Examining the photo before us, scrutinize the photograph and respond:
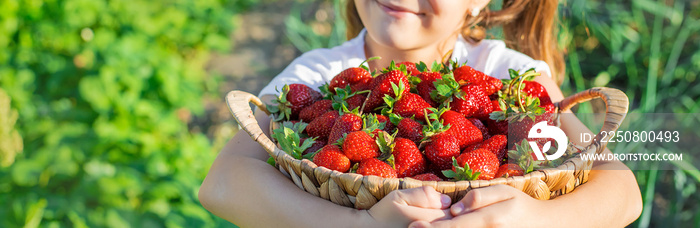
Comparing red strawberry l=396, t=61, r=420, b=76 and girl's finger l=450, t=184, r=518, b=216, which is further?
red strawberry l=396, t=61, r=420, b=76

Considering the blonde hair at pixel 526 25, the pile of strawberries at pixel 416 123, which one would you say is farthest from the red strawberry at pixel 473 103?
the blonde hair at pixel 526 25

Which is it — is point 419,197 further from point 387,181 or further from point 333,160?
point 333,160

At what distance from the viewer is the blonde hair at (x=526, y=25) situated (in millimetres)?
1956

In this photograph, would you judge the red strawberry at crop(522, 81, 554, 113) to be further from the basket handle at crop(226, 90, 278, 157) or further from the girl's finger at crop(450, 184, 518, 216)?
the basket handle at crop(226, 90, 278, 157)

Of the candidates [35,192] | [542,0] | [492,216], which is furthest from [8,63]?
[492,216]

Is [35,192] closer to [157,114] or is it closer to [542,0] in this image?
[157,114]

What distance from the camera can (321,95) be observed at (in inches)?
57.3

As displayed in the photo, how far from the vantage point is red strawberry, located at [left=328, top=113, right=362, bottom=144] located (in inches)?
46.3

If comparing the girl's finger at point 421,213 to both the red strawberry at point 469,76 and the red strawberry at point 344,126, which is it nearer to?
the red strawberry at point 344,126

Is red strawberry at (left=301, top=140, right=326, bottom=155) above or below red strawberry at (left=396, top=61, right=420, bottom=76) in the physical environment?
below

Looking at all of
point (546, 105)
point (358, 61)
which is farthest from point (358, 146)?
point (358, 61)

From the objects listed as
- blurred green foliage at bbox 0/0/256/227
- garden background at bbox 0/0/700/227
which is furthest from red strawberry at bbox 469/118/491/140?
blurred green foliage at bbox 0/0/256/227

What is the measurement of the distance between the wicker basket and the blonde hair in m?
0.79

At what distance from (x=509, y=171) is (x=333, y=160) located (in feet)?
1.04
